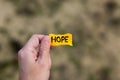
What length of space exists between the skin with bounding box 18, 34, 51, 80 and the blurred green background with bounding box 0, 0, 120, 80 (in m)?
1.73

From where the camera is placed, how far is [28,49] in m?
1.32

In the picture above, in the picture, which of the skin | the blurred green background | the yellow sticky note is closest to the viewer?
the skin

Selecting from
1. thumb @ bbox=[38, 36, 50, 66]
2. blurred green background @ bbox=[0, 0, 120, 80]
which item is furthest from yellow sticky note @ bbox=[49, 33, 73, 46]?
blurred green background @ bbox=[0, 0, 120, 80]

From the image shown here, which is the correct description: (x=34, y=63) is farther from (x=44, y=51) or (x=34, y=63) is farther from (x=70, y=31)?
(x=70, y=31)

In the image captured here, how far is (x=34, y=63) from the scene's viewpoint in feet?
4.22

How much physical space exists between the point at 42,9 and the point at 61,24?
0.72 ft

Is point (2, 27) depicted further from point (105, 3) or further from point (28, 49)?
point (28, 49)

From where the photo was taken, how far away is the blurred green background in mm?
→ 3141

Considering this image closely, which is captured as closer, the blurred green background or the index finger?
the index finger

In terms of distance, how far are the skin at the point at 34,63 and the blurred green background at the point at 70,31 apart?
1.73 metres

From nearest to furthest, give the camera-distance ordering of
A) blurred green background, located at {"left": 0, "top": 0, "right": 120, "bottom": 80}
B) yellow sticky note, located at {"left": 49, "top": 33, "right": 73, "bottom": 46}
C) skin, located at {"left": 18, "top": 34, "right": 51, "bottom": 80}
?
skin, located at {"left": 18, "top": 34, "right": 51, "bottom": 80} → yellow sticky note, located at {"left": 49, "top": 33, "right": 73, "bottom": 46} → blurred green background, located at {"left": 0, "top": 0, "right": 120, "bottom": 80}

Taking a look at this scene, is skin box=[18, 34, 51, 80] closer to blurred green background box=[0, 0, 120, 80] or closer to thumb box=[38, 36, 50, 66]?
thumb box=[38, 36, 50, 66]

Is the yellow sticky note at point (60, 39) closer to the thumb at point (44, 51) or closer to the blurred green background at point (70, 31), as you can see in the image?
the thumb at point (44, 51)

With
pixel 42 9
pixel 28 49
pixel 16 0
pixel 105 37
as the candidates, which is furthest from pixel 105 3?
pixel 28 49
